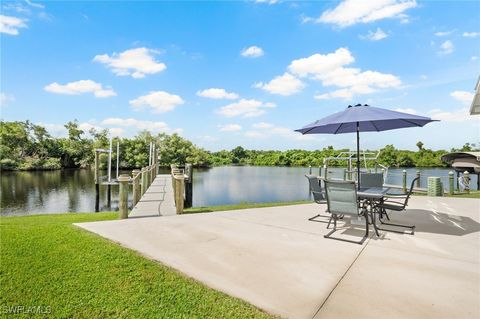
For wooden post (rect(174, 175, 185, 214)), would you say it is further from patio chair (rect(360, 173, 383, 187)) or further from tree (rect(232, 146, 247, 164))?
tree (rect(232, 146, 247, 164))

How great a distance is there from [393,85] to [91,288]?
562 inches

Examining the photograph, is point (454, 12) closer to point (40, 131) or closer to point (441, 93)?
point (441, 93)

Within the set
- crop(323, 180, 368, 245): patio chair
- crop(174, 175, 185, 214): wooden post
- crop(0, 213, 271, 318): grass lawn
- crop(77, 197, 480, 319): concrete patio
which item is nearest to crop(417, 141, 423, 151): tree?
crop(77, 197, 480, 319): concrete patio

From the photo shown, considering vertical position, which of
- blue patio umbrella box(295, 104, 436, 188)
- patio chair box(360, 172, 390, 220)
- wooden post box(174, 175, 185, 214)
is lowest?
wooden post box(174, 175, 185, 214)

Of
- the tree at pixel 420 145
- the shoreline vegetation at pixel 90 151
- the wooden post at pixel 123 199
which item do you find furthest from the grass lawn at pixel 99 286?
the tree at pixel 420 145

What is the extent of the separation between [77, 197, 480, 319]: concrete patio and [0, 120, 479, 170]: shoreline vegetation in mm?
32455

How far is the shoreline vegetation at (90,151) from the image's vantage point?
38281 mm

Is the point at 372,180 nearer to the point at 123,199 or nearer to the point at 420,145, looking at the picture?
the point at 123,199

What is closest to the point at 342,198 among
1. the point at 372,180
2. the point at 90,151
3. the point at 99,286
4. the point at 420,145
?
the point at 372,180

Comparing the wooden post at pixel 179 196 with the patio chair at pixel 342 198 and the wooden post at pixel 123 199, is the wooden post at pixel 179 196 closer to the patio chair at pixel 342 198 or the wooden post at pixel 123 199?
the wooden post at pixel 123 199

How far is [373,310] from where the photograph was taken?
6.68 feet

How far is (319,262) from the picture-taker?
2.97m

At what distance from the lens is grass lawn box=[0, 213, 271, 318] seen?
2.05 metres

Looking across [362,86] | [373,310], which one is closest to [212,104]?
[362,86]
